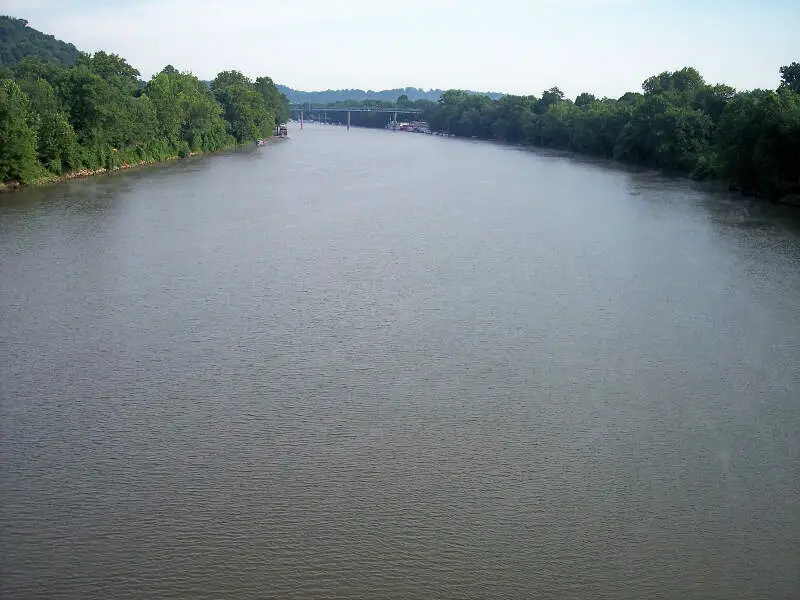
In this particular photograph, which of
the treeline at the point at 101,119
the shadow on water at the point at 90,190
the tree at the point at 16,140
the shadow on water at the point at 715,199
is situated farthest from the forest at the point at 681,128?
the tree at the point at 16,140

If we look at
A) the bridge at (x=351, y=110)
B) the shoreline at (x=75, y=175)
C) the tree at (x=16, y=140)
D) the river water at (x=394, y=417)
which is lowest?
the bridge at (x=351, y=110)

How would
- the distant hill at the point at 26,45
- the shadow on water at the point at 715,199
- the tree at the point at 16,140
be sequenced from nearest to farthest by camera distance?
the shadow on water at the point at 715,199 → the tree at the point at 16,140 → the distant hill at the point at 26,45

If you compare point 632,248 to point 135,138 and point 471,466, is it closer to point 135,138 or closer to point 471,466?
point 471,466

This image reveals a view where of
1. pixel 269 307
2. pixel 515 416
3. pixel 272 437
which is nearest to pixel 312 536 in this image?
pixel 272 437

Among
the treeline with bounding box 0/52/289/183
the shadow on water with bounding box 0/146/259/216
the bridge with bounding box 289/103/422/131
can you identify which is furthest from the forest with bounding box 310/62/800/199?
the bridge with bounding box 289/103/422/131

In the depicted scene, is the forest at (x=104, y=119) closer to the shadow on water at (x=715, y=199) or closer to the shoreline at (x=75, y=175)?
the shoreline at (x=75, y=175)

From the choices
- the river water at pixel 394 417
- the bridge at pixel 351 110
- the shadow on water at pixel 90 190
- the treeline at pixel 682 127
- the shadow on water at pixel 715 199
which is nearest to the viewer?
the river water at pixel 394 417

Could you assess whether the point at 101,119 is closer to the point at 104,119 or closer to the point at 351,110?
the point at 104,119
